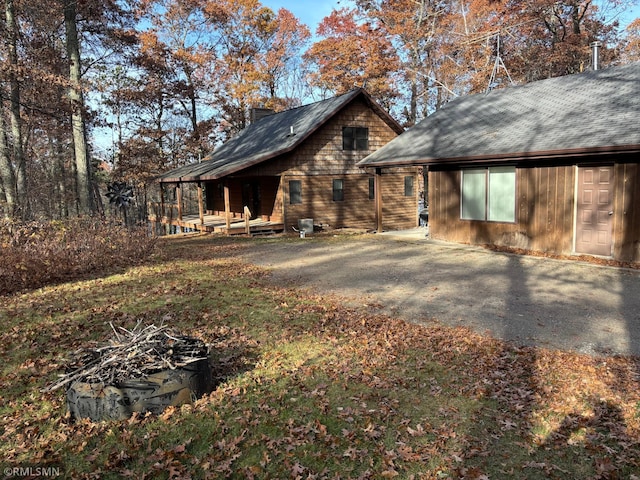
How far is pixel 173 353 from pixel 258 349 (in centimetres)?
152

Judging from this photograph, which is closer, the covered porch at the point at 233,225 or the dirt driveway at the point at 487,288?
the dirt driveway at the point at 487,288

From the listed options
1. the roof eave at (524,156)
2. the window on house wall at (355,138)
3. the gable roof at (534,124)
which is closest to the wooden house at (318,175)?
the window on house wall at (355,138)

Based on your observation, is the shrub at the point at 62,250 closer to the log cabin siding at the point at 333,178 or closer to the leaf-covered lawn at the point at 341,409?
the leaf-covered lawn at the point at 341,409

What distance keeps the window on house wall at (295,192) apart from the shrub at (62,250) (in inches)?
319

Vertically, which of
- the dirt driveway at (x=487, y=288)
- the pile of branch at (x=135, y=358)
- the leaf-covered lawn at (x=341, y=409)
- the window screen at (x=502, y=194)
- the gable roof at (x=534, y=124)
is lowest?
the leaf-covered lawn at (x=341, y=409)

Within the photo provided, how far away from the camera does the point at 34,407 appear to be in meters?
4.36

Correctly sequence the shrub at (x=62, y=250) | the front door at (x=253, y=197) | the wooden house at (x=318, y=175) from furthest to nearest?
the front door at (x=253, y=197) < the wooden house at (x=318, y=175) < the shrub at (x=62, y=250)

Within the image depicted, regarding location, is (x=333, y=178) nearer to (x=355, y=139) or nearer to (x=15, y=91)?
(x=355, y=139)

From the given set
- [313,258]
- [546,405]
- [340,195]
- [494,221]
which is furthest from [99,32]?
[546,405]

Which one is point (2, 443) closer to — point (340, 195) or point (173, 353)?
point (173, 353)

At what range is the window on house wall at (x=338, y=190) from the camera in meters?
21.0

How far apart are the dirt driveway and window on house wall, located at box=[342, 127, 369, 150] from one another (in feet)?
27.7

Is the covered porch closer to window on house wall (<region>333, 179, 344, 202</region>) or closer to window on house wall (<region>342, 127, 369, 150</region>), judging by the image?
window on house wall (<region>333, 179, 344, 202</region>)

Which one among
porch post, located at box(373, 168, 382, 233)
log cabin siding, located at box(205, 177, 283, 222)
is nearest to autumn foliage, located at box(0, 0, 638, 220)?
log cabin siding, located at box(205, 177, 283, 222)
